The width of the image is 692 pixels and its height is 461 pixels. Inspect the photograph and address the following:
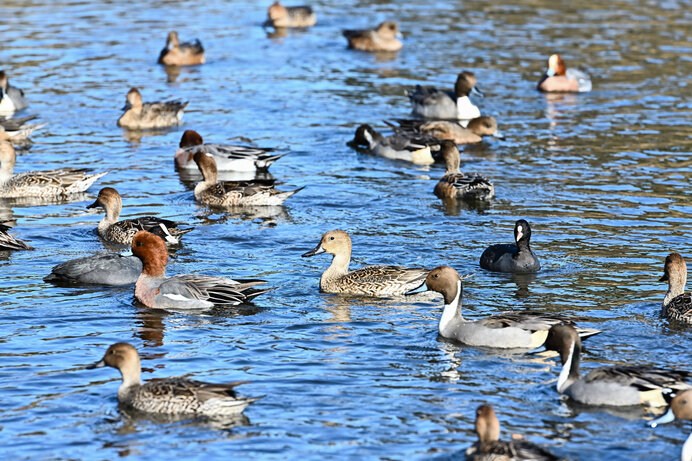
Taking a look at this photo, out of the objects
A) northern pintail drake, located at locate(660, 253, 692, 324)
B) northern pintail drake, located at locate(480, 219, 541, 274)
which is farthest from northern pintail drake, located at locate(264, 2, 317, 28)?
northern pintail drake, located at locate(660, 253, 692, 324)

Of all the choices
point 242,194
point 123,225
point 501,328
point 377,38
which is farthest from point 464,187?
point 377,38

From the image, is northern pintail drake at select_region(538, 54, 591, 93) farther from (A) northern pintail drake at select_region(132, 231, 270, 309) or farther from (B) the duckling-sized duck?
(A) northern pintail drake at select_region(132, 231, 270, 309)

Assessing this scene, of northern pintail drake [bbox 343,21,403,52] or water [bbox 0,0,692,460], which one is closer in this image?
water [bbox 0,0,692,460]

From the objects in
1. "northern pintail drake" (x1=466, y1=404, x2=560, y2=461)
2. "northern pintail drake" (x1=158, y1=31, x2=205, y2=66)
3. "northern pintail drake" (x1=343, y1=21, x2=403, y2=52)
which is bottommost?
"northern pintail drake" (x1=466, y1=404, x2=560, y2=461)

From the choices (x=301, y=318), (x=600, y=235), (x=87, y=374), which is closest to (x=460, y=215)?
(x=600, y=235)

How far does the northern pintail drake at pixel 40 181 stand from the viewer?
1822 centimetres

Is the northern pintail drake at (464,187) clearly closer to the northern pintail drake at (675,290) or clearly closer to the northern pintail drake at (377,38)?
the northern pintail drake at (675,290)

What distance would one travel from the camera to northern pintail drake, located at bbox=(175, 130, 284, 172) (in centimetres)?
1964

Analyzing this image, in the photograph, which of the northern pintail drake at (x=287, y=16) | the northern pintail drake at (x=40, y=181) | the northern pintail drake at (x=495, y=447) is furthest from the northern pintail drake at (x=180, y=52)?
the northern pintail drake at (x=495, y=447)

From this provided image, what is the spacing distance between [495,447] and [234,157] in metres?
12.0

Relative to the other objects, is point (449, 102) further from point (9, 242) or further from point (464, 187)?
point (9, 242)

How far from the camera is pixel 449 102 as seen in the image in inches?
952

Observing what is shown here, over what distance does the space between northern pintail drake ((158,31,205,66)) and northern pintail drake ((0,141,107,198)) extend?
10.8 metres

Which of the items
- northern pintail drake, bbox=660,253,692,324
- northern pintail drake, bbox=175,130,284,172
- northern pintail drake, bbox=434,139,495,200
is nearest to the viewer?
northern pintail drake, bbox=660,253,692,324
